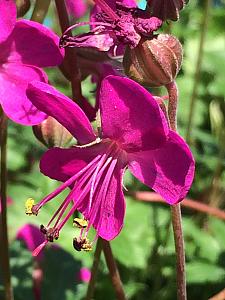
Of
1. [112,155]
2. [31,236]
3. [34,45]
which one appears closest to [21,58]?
[34,45]

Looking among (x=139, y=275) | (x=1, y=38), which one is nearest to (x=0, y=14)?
(x=1, y=38)

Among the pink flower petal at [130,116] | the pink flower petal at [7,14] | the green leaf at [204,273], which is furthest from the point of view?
the green leaf at [204,273]

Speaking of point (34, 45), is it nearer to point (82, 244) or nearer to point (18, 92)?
point (18, 92)

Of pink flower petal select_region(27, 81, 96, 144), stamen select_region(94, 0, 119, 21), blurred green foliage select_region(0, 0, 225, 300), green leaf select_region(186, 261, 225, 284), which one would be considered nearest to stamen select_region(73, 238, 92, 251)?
pink flower petal select_region(27, 81, 96, 144)

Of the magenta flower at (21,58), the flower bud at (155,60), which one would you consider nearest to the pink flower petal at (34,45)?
the magenta flower at (21,58)

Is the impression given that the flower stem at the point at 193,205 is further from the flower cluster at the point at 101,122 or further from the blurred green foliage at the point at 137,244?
the flower cluster at the point at 101,122
